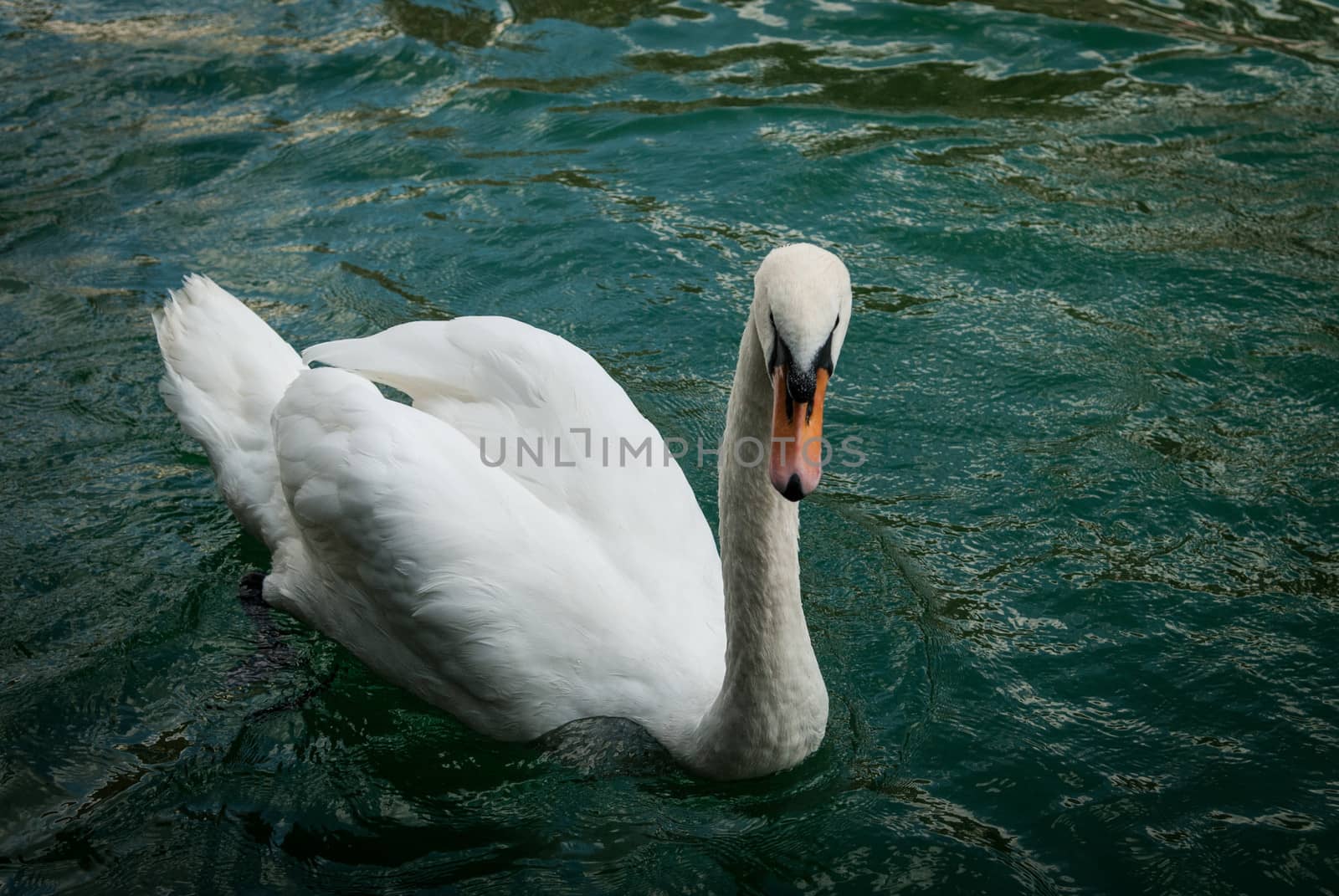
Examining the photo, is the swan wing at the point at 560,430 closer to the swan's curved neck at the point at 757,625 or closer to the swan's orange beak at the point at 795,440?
the swan's curved neck at the point at 757,625

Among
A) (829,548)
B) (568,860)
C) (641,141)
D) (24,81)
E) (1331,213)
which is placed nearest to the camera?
(568,860)

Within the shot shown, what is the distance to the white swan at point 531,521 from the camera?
11.0 ft

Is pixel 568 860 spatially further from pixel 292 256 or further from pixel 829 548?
pixel 292 256

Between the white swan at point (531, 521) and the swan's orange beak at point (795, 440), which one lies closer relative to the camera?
the swan's orange beak at point (795, 440)

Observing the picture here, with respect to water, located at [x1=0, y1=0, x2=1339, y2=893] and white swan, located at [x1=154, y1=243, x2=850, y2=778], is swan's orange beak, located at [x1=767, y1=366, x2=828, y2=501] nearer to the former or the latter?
white swan, located at [x1=154, y1=243, x2=850, y2=778]

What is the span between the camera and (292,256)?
704 cm

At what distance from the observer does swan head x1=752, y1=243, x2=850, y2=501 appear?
2.75 metres

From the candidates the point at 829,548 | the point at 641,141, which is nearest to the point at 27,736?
the point at 829,548

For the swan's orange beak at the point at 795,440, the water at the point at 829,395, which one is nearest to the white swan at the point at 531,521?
the swan's orange beak at the point at 795,440

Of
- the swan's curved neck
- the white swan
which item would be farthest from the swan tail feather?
the swan's curved neck

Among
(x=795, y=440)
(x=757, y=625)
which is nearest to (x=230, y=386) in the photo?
(x=757, y=625)

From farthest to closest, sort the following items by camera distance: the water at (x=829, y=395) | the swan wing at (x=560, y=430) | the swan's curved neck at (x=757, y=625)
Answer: the swan wing at (x=560, y=430), the water at (x=829, y=395), the swan's curved neck at (x=757, y=625)

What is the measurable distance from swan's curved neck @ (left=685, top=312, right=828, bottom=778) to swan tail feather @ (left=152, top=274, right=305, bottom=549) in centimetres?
192

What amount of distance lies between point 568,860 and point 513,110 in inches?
245
